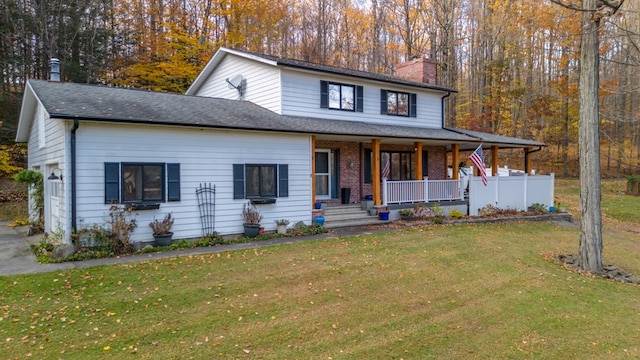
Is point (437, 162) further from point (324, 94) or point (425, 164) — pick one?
point (324, 94)

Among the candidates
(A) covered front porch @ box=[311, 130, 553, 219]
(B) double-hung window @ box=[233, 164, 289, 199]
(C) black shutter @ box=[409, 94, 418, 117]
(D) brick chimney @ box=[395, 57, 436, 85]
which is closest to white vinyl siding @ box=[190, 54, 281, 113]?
(A) covered front porch @ box=[311, 130, 553, 219]

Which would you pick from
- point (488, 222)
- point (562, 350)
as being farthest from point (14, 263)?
point (488, 222)

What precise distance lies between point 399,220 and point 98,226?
9.70 meters

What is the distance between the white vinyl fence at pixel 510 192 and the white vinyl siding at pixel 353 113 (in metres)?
3.78

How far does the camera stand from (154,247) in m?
8.99

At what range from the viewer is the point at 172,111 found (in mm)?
10523

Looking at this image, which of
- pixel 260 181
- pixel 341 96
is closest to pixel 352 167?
pixel 341 96

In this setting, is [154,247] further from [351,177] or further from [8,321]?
[351,177]

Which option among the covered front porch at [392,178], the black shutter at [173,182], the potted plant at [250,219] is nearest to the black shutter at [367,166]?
the covered front porch at [392,178]

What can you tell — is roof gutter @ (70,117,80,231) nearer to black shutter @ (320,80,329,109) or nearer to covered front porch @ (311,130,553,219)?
covered front porch @ (311,130,553,219)

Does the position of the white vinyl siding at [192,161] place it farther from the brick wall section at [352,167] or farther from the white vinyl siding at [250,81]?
the brick wall section at [352,167]

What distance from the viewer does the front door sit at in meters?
15.0

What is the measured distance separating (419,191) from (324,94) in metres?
5.40

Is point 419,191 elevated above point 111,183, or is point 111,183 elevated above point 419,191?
point 111,183
